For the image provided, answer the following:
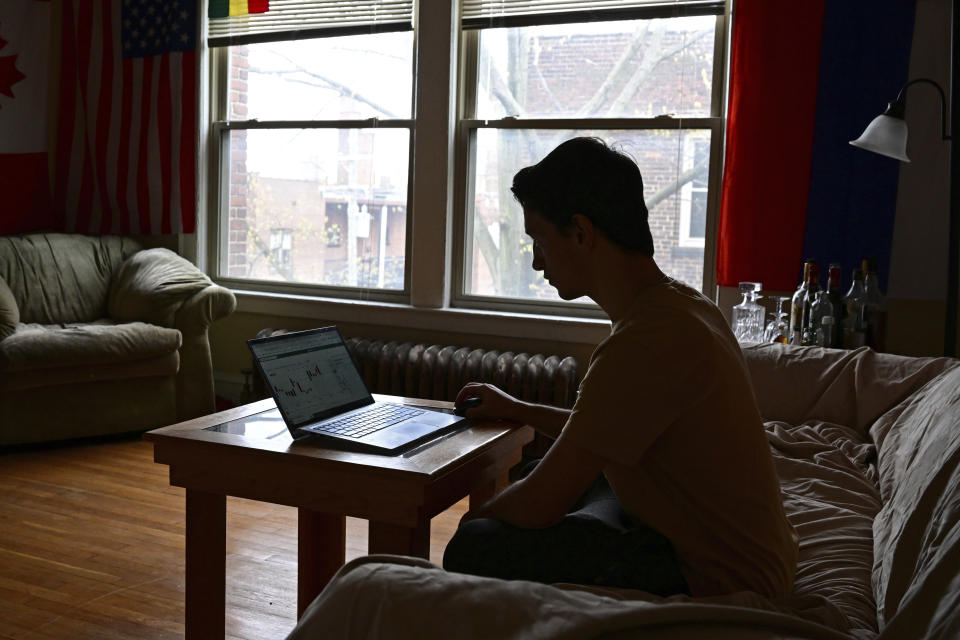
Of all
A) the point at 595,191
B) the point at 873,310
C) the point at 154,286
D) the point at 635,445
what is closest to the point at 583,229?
the point at 595,191

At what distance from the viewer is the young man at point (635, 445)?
132 centimetres

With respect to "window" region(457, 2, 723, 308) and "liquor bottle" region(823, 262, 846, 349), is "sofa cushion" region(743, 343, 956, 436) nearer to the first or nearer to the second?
"liquor bottle" region(823, 262, 846, 349)

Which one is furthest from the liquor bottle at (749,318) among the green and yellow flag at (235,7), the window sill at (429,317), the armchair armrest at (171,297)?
the green and yellow flag at (235,7)

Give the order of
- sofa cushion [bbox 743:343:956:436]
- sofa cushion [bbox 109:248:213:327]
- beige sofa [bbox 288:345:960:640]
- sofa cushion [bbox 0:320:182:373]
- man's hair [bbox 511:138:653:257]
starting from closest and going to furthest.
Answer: beige sofa [bbox 288:345:960:640]
man's hair [bbox 511:138:653:257]
sofa cushion [bbox 743:343:956:436]
sofa cushion [bbox 0:320:182:373]
sofa cushion [bbox 109:248:213:327]

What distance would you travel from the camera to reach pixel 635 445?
131cm

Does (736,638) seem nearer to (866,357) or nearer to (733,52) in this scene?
(866,357)

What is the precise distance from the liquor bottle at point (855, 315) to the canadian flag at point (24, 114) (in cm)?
443

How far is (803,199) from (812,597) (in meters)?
2.39

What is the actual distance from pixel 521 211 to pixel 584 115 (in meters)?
0.55

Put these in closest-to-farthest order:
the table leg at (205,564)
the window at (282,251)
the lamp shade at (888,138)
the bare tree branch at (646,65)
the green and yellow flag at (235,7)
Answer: the table leg at (205,564) → the lamp shade at (888,138) → the bare tree branch at (646,65) → the green and yellow flag at (235,7) → the window at (282,251)

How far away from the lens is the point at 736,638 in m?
0.87

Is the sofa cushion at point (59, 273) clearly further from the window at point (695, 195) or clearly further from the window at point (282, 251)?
the window at point (695, 195)

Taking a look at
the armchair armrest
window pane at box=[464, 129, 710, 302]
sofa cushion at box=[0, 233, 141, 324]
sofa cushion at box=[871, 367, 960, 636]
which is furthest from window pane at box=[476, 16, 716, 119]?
sofa cushion at box=[0, 233, 141, 324]

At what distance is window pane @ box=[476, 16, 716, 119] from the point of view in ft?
12.8
